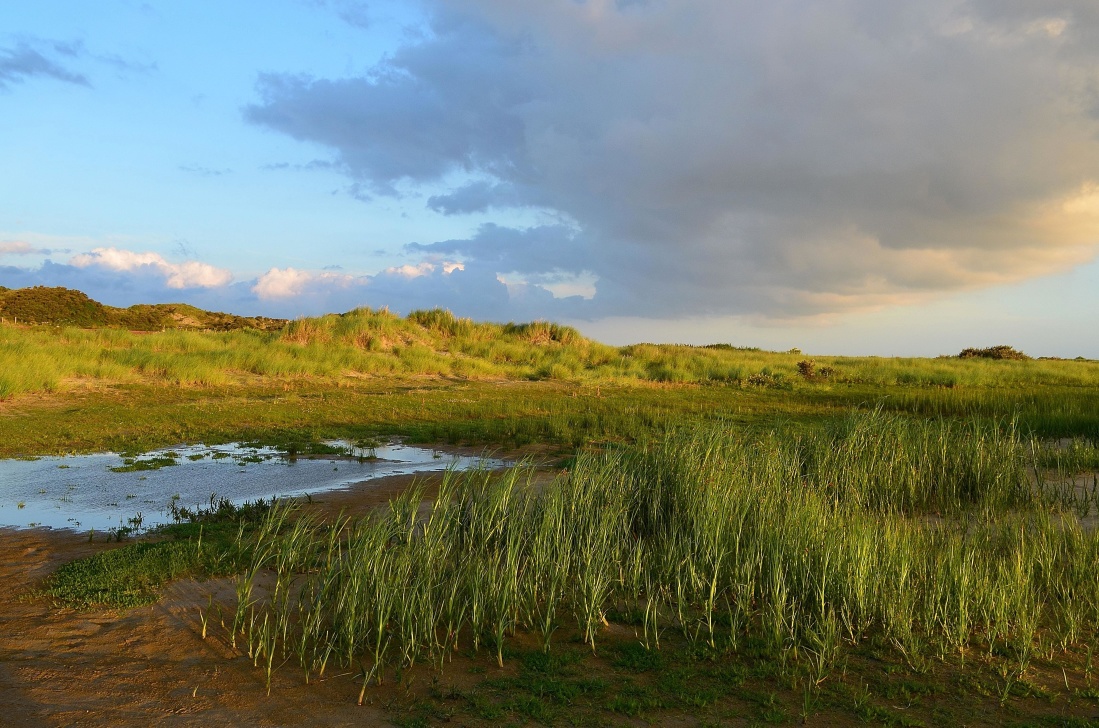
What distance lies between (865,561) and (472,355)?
27.7m

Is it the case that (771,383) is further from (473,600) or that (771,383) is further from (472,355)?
(473,600)

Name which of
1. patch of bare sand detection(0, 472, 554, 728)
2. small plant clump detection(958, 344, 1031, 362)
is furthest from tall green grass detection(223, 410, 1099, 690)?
small plant clump detection(958, 344, 1031, 362)

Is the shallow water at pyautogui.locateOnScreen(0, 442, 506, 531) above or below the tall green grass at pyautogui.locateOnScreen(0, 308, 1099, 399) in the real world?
below

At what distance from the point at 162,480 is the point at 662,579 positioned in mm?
7520

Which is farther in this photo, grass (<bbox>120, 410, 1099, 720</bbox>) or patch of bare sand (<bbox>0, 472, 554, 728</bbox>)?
grass (<bbox>120, 410, 1099, 720</bbox>)

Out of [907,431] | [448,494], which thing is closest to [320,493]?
[448,494]

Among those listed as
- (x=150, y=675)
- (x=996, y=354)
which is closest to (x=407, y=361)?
(x=150, y=675)

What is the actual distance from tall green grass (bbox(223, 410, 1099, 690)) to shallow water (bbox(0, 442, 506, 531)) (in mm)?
1410

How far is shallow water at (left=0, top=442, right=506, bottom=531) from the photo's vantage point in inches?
327

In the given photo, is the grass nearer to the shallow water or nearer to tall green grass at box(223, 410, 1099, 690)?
tall green grass at box(223, 410, 1099, 690)

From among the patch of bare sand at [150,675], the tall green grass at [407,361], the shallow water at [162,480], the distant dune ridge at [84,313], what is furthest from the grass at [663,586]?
the distant dune ridge at [84,313]

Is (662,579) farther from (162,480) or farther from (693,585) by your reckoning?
(162,480)

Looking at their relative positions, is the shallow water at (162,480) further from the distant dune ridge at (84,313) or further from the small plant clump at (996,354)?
the small plant clump at (996,354)

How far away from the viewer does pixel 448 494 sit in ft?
20.4
